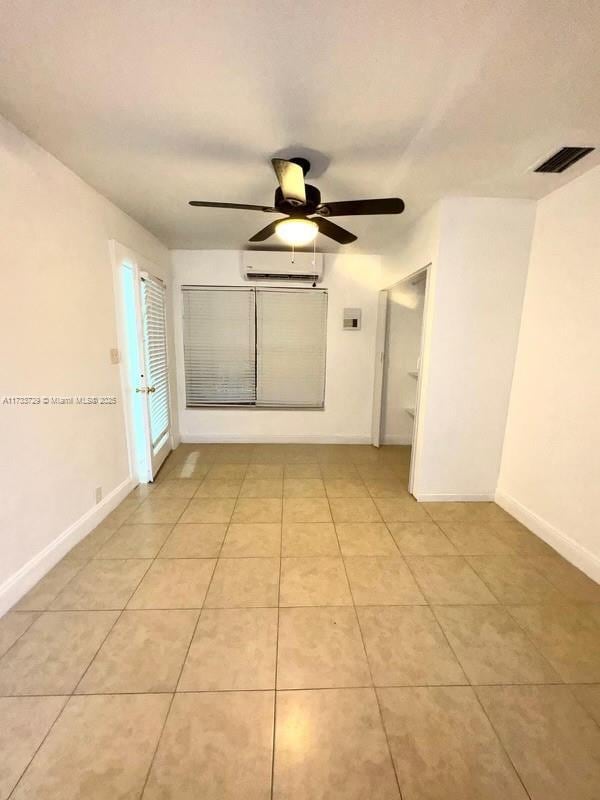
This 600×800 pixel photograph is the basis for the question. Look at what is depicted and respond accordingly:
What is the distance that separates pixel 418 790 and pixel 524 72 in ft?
8.43

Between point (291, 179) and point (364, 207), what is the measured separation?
1.55 feet

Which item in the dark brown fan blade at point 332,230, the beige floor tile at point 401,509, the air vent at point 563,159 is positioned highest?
the air vent at point 563,159

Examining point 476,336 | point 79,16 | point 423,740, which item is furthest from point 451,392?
point 79,16

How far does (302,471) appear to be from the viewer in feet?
11.4

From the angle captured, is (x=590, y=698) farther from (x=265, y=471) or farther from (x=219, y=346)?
(x=219, y=346)

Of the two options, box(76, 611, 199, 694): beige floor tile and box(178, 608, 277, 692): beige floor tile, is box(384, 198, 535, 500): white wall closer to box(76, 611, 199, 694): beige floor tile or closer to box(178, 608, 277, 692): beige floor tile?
box(178, 608, 277, 692): beige floor tile

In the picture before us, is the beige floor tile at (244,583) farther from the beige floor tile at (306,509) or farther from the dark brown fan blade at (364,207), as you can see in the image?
the dark brown fan blade at (364,207)

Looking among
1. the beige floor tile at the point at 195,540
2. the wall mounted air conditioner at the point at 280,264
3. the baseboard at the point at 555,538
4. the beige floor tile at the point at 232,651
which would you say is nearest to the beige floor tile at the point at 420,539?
the baseboard at the point at 555,538

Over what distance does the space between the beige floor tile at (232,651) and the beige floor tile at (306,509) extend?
2.97 ft

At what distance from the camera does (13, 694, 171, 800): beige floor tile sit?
102 centimetres

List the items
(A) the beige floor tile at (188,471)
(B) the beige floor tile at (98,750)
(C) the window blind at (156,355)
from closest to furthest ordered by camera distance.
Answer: (B) the beige floor tile at (98,750) < (C) the window blind at (156,355) < (A) the beige floor tile at (188,471)

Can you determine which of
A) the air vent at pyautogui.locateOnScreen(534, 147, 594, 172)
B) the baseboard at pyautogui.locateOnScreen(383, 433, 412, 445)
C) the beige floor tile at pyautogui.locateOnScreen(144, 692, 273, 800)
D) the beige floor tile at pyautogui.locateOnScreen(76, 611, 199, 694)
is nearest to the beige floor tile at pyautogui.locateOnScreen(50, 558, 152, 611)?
the beige floor tile at pyautogui.locateOnScreen(76, 611, 199, 694)

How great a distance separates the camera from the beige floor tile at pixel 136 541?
213 cm

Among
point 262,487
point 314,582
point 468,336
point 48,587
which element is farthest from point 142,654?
point 468,336
